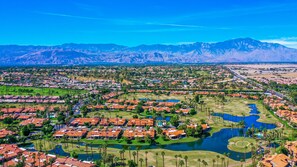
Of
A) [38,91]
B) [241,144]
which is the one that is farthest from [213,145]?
[38,91]

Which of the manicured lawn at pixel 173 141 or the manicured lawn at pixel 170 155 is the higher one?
the manicured lawn at pixel 173 141

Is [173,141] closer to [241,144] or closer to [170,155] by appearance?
[170,155]

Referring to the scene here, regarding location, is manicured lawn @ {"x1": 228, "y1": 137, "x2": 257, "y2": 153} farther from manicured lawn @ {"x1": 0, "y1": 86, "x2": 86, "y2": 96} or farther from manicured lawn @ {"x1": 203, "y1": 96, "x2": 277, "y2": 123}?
manicured lawn @ {"x1": 0, "y1": 86, "x2": 86, "y2": 96}

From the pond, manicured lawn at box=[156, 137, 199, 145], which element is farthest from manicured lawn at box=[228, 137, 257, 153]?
manicured lawn at box=[156, 137, 199, 145]

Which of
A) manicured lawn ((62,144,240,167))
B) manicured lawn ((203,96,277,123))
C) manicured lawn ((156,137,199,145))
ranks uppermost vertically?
manicured lawn ((203,96,277,123))

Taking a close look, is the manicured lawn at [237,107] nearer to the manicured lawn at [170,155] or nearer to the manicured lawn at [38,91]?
the manicured lawn at [170,155]

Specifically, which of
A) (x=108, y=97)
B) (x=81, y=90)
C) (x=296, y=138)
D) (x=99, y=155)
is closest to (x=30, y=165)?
(x=99, y=155)

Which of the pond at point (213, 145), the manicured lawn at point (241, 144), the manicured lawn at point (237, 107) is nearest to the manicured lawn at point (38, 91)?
the manicured lawn at point (237, 107)

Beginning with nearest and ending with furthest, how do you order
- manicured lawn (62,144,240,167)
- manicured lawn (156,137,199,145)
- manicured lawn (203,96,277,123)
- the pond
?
manicured lawn (62,144,240,167)
the pond
manicured lawn (156,137,199,145)
manicured lawn (203,96,277,123)

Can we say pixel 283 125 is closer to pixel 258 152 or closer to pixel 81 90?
pixel 258 152
